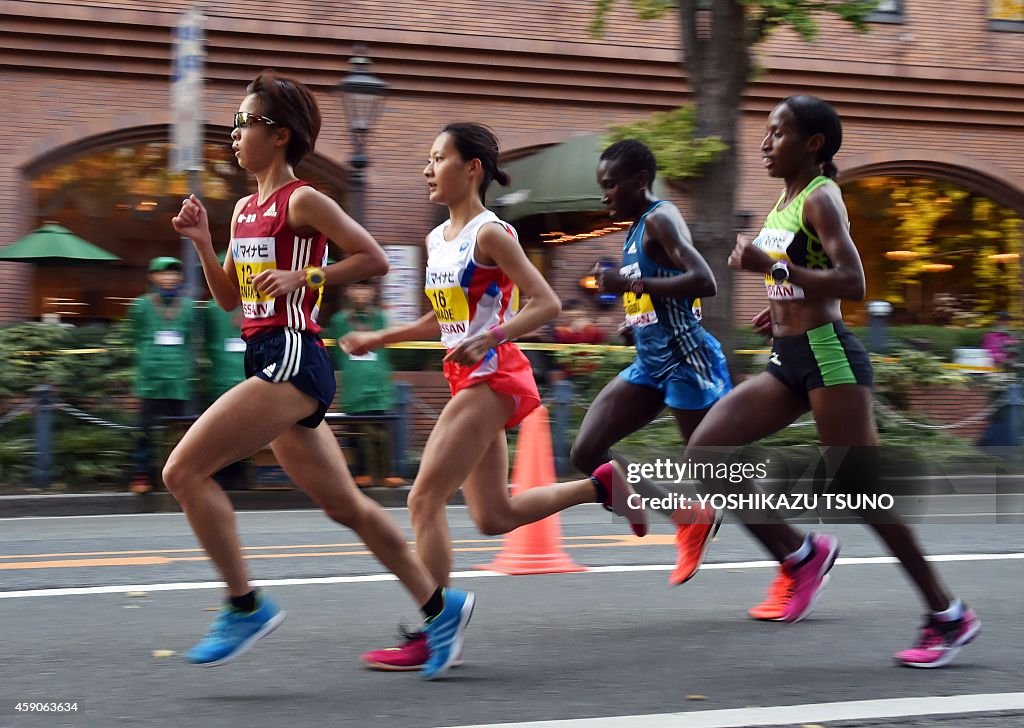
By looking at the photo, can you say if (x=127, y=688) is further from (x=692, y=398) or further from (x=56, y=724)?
(x=692, y=398)

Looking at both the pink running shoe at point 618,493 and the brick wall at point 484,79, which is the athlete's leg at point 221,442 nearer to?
the pink running shoe at point 618,493

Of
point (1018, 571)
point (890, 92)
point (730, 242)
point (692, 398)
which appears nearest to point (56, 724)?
point (692, 398)

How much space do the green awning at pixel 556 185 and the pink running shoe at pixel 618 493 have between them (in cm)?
1023

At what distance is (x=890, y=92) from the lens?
19906mm

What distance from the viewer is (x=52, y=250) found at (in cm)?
1502

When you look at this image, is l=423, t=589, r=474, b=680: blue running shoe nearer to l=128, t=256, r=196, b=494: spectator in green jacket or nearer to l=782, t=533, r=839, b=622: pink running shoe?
l=782, t=533, r=839, b=622: pink running shoe

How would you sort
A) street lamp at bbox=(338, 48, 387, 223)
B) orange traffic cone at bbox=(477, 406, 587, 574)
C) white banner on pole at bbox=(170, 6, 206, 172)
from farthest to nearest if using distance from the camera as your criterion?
1. street lamp at bbox=(338, 48, 387, 223)
2. white banner on pole at bbox=(170, 6, 206, 172)
3. orange traffic cone at bbox=(477, 406, 587, 574)

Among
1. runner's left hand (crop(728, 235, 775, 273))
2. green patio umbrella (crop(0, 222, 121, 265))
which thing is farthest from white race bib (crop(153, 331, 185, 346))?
runner's left hand (crop(728, 235, 775, 273))

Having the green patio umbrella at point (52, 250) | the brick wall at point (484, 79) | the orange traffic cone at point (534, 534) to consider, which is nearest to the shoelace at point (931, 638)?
the orange traffic cone at point (534, 534)

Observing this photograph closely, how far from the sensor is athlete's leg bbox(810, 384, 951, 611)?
497 centimetres

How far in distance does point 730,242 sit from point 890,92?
8518 millimetres

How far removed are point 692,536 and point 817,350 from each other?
1.23 m

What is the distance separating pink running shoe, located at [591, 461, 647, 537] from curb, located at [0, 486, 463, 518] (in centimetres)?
610

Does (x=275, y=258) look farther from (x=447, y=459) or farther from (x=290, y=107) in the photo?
(x=447, y=459)
